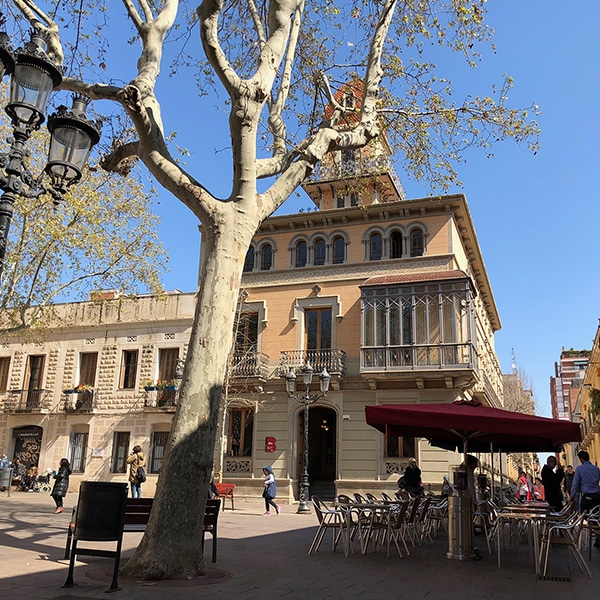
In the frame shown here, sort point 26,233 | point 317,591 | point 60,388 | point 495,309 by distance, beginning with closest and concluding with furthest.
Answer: point 317,591
point 26,233
point 60,388
point 495,309

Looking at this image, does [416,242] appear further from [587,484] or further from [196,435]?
[196,435]

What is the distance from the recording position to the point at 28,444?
2750cm

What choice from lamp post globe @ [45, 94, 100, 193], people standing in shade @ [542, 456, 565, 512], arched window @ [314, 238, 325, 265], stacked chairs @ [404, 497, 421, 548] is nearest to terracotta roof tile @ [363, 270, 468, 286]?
arched window @ [314, 238, 325, 265]

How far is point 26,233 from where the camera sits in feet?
59.7

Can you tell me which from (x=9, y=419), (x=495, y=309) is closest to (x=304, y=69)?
(x=9, y=419)

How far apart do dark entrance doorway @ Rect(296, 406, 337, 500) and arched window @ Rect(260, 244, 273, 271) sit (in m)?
6.49

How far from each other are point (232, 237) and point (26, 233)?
12889mm

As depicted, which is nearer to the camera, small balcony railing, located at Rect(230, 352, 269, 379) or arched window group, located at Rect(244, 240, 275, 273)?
small balcony railing, located at Rect(230, 352, 269, 379)

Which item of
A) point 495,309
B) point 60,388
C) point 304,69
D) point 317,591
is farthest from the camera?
point 495,309

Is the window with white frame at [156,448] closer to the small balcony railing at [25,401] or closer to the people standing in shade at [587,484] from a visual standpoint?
the small balcony railing at [25,401]

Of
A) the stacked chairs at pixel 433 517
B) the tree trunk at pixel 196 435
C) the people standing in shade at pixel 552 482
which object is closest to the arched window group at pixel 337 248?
the people standing in shade at pixel 552 482

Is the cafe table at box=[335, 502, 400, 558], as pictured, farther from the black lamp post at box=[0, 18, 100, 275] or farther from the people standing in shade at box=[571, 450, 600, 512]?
the black lamp post at box=[0, 18, 100, 275]

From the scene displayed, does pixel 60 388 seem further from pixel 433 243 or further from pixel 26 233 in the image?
pixel 433 243

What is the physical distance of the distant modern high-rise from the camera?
8025 centimetres
